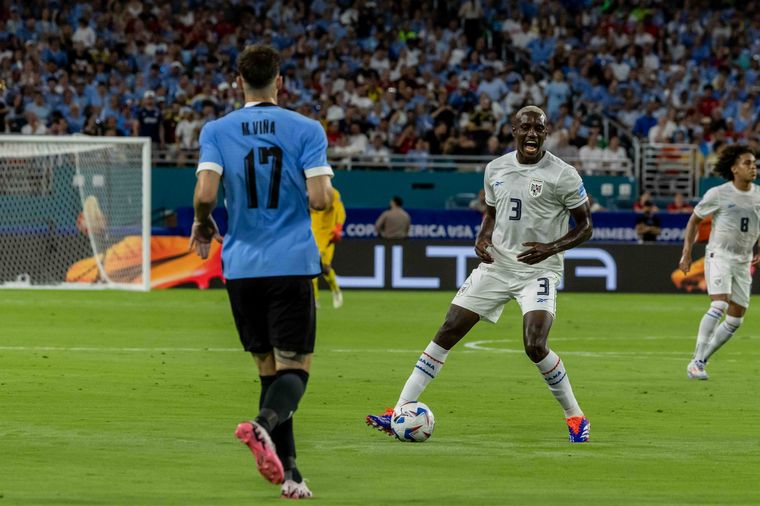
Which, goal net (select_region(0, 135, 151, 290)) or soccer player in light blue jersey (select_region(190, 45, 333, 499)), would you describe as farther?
goal net (select_region(0, 135, 151, 290))

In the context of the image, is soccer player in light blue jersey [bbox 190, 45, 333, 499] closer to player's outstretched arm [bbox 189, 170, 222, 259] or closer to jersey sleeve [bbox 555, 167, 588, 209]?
player's outstretched arm [bbox 189, 170, 222, 259]

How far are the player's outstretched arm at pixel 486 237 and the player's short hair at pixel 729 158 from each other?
4.87m

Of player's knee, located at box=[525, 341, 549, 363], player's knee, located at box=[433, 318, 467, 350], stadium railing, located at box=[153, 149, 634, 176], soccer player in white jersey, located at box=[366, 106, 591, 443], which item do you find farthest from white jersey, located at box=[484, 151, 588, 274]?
stadium railing, located at box=[153, 149, 634, 176]

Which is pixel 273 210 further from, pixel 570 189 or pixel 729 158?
pixel 729 158

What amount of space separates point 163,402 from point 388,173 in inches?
842

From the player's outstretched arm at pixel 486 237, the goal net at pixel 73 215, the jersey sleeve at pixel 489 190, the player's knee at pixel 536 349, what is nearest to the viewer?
the player's knee at pixel 536 349

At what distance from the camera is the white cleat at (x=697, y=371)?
48.2ft

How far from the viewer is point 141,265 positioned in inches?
1078

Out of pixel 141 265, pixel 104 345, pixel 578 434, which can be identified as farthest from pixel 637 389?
pixel 141 265

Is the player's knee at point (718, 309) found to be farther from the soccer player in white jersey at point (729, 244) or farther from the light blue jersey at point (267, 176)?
the light blue jersey at point (267, 176)

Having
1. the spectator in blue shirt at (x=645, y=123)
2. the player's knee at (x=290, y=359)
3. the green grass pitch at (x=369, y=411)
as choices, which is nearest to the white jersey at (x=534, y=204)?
the green grass pitch at (x=369, y=411)

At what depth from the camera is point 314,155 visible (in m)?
7.31

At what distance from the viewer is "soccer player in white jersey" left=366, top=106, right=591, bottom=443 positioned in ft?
33.1

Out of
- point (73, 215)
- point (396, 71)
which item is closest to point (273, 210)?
point (73, 215)
